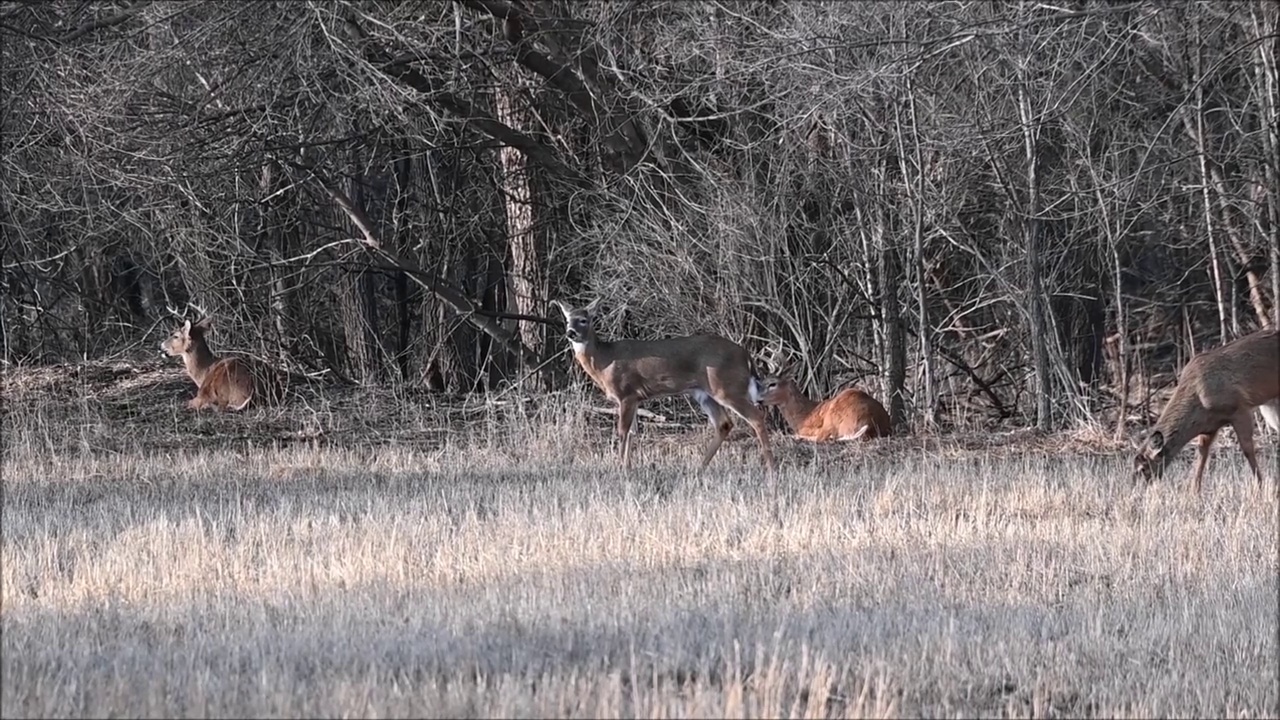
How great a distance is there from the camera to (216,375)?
18.3 m

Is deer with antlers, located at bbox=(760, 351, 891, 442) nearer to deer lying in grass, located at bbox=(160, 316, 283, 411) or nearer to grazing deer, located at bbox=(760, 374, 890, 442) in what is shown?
grazing deer, located at bbox=(760, 374, 890, 442)

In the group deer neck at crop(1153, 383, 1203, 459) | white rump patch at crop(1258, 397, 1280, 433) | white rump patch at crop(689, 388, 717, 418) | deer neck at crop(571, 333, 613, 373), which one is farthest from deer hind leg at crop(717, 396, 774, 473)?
white rump patch at crop(1258, 397, 1280, 433)

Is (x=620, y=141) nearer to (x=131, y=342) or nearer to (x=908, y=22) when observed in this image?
(x=908, y=22)

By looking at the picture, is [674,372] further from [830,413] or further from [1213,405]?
[1213,405]

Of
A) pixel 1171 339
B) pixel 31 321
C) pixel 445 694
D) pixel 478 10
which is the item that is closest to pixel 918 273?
pixel 478 10

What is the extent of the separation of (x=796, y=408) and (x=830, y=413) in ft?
2.00

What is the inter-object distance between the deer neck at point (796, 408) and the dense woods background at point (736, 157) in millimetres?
517

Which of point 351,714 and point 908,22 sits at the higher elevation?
point 908,22

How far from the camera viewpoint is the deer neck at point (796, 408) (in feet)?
54.1

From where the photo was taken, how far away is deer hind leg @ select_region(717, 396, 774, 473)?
1401cm

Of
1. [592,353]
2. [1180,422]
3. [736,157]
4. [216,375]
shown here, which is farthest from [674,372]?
[216,375]

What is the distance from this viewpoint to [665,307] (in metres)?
16.8

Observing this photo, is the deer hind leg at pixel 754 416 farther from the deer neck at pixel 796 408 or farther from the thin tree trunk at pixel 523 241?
the thin tree trunk at pixel 523 241

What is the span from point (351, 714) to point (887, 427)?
430 inches
